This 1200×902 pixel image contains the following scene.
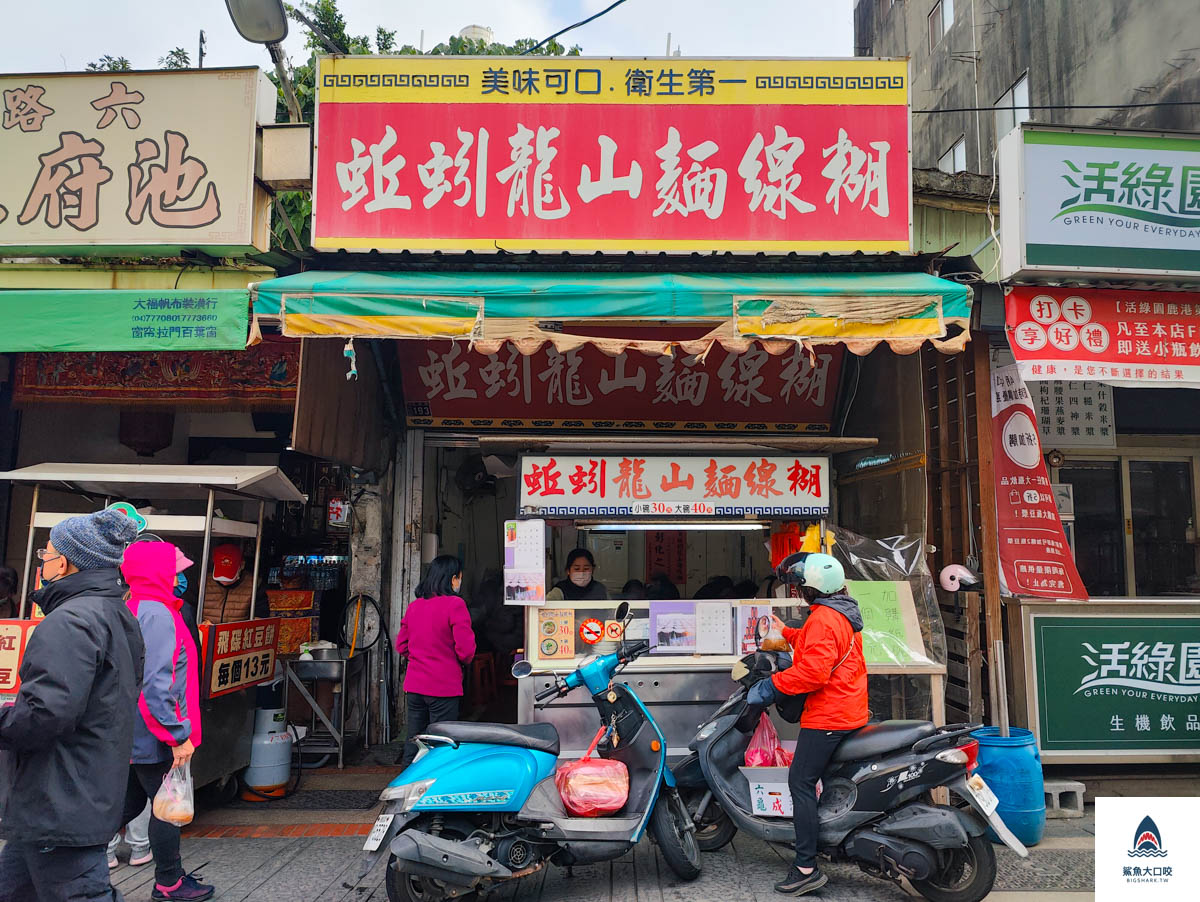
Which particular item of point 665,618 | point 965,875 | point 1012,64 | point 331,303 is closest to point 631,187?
point 331,303

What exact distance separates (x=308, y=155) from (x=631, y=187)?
8.49 feet

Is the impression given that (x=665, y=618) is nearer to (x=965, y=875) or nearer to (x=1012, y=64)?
(x=965, y=875)

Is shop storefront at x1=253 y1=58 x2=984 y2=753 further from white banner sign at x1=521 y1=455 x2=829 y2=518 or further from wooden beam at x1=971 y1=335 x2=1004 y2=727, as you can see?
wooden beam at x1=971 y1=335 x2=1004 y2=727

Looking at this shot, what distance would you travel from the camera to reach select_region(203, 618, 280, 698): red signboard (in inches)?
223

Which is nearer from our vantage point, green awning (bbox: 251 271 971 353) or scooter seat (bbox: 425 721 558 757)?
scooter seat (bbox: 425 721 558 757)

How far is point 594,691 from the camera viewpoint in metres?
4.58

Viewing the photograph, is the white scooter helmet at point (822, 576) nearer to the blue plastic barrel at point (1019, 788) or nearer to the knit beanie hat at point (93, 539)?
the blue plastic barrel at point (1019, 788)

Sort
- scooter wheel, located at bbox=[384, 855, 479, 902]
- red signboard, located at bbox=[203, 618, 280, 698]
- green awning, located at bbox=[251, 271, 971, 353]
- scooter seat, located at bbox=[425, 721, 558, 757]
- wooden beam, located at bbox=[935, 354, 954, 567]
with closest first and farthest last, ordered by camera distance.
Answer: scooter wheel, located at bbox=[384, 855, 479, 902]
scooter seat, located at bbox=[425, 721, 558, 757]
green awning, located at bbox=[251, 271, 971, 353]
red signboard, located at bbox=[203, 618, 280, 698]
wooden beam, located at bbox=[935, 354, 954, 567]

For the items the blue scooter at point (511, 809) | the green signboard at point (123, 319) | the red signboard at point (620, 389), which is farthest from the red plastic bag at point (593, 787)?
the red signboard at point (620, 389)

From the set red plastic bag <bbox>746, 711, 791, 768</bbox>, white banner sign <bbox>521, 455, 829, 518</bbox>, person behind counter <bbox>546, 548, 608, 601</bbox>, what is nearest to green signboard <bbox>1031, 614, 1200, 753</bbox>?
white banner sign <bbox>521, 455, 829, 518</bbox>

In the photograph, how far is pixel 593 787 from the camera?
14.6 feet

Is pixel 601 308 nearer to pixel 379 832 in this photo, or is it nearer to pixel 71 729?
pixel 379 832

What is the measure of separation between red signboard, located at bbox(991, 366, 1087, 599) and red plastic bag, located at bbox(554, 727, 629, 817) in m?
3.64

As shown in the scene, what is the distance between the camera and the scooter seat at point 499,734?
4301mm
